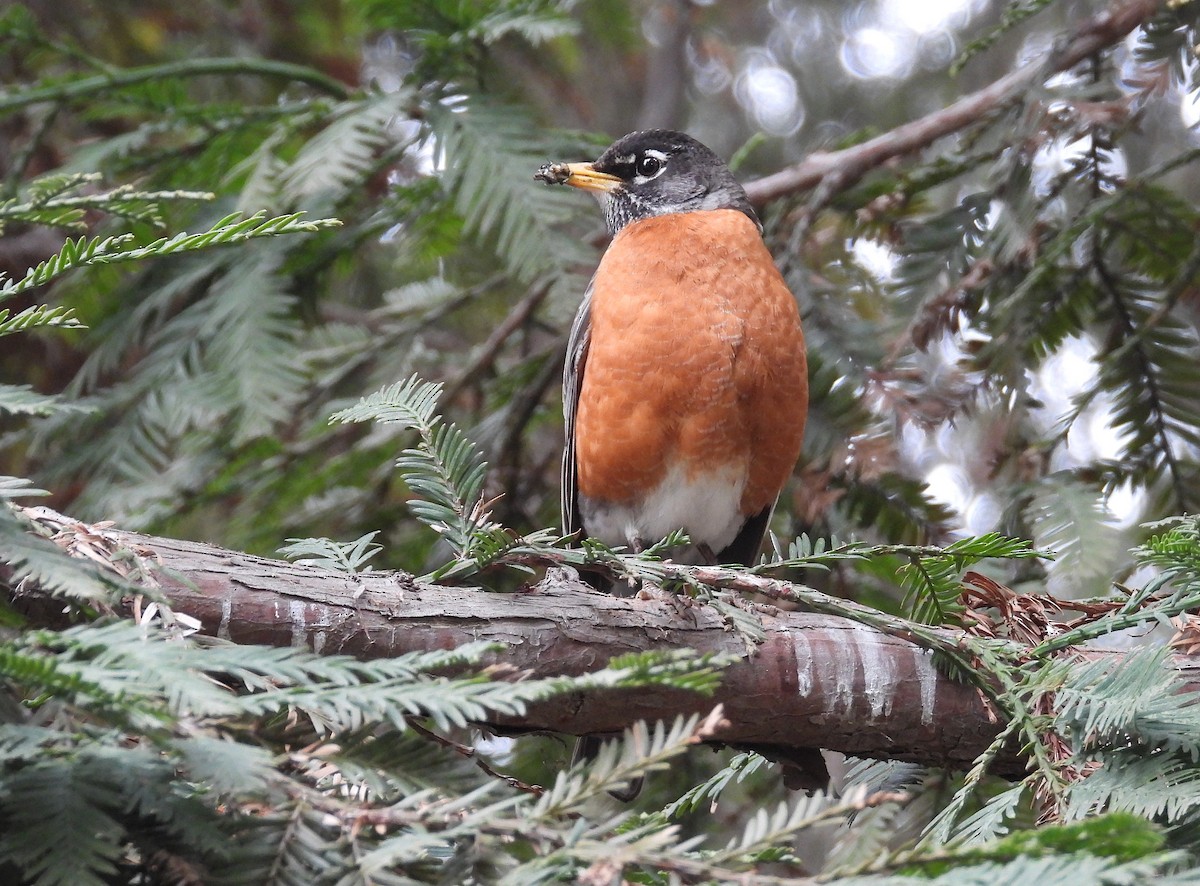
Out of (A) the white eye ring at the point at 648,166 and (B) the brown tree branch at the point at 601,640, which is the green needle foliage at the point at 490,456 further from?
(A) the white eye ring at the point at 648,166

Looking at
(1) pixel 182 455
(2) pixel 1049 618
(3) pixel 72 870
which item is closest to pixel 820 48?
(1) pixel 182 455

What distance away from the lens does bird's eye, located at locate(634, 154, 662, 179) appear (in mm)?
4344

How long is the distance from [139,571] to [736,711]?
1.11 metres

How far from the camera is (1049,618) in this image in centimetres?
239

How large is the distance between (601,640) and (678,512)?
1689 millimetres

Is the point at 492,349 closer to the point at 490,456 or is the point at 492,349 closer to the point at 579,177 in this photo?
the point at 490,456

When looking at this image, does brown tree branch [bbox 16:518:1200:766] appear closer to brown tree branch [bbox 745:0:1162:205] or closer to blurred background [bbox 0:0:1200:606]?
blurred background [bbox 0:0:1200:606]

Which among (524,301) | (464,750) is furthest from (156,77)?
(464,750)

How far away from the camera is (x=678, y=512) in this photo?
3.74m

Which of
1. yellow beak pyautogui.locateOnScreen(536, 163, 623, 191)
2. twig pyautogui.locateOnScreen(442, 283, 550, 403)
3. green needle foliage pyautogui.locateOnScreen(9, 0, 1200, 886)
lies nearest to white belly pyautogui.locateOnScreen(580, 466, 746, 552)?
green needle foliage pyautogui.locateOnScreen(9, 0, 1200, 886)

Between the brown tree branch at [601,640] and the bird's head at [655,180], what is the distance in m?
2.30

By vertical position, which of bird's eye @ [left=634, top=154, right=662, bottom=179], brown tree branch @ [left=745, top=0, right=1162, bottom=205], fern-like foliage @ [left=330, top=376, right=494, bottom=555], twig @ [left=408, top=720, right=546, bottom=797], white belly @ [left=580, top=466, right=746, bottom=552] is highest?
brown tree branch @ [left=745, top=0, right=1162, bottom=205]

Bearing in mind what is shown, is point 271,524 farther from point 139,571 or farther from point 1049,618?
point 1049,618

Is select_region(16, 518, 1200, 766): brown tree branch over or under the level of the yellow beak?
under
